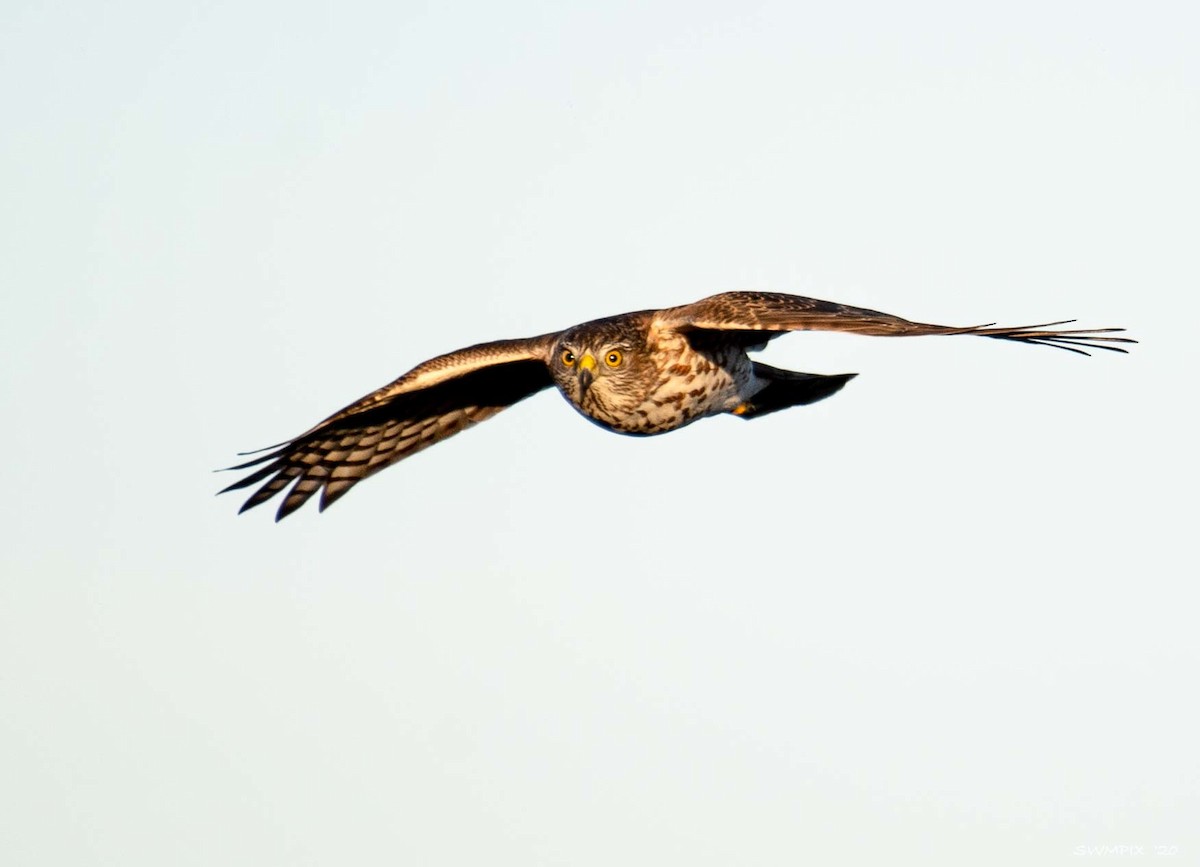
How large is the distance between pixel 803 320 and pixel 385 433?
13.0 ft

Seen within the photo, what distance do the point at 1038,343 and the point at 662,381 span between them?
2.54 m

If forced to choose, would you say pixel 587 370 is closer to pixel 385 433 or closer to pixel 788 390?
pixel 788 390

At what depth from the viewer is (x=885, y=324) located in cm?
1018

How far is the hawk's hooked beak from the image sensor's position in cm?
1139

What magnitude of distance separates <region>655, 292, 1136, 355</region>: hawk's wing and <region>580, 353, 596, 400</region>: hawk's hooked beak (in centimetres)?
53

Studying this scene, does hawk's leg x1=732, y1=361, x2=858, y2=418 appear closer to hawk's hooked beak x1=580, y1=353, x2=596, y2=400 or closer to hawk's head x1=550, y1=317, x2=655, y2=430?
hawk's head x1=550, y1=317, x2=655, y2=430

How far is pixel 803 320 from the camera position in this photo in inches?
410

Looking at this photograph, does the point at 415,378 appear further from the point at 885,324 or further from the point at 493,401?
the point at 885,324

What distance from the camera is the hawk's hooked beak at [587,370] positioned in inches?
448

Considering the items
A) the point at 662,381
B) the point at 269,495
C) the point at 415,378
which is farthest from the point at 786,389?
the point at 269,495

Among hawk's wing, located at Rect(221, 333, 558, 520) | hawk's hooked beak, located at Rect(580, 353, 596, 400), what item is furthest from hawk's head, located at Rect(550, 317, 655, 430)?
hawk's wing, located at Rect(221, 333, 558, 520)

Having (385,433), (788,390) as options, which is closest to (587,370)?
(788,390)

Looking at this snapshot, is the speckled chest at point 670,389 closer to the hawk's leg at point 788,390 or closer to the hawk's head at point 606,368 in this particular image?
the hawk's head at point 606,368

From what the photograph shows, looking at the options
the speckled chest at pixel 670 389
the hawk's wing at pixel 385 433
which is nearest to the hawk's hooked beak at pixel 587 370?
the speckled chest at pixel 670 389
